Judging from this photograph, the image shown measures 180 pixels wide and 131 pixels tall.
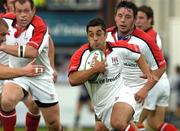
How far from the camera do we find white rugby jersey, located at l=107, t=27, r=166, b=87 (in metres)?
12.1

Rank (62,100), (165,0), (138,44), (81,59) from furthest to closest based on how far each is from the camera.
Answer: (165,0), (62,100), (138,44), (81,59)

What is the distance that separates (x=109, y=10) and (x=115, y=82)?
1662cm

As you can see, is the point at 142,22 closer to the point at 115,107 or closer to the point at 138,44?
the point at 138,44

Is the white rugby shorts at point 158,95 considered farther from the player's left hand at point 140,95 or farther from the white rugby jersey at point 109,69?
the white rugby jersey at point 109,69

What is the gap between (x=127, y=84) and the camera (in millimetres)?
12516

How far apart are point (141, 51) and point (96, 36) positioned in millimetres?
1313

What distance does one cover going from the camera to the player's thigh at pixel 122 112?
11.1 metres

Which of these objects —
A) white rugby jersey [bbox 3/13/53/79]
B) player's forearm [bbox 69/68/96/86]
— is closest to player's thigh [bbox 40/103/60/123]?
white rugby jersey [bbox 3/13/53/79]

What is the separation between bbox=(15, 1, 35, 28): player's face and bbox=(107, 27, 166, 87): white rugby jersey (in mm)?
1205

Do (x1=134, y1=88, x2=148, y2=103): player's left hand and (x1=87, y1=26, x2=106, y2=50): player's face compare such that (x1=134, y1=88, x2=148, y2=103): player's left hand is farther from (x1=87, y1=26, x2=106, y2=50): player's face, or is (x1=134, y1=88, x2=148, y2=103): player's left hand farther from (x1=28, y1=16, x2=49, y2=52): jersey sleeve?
(x1=28, y1=16, x2=49, y2=52): jersey sleeve

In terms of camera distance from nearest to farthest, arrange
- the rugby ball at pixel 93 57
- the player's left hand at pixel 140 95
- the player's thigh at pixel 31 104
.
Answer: the rugby ball at pixel 93 57 < the player's left hand at pixel 140 95 < the player's thigh at pixel 31 104

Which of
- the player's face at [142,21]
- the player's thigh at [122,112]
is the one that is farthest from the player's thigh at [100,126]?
the player's face at [142,21]

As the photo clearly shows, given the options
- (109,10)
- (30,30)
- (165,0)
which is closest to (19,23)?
(30,30)

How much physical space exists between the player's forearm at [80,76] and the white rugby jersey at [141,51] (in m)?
1.13
